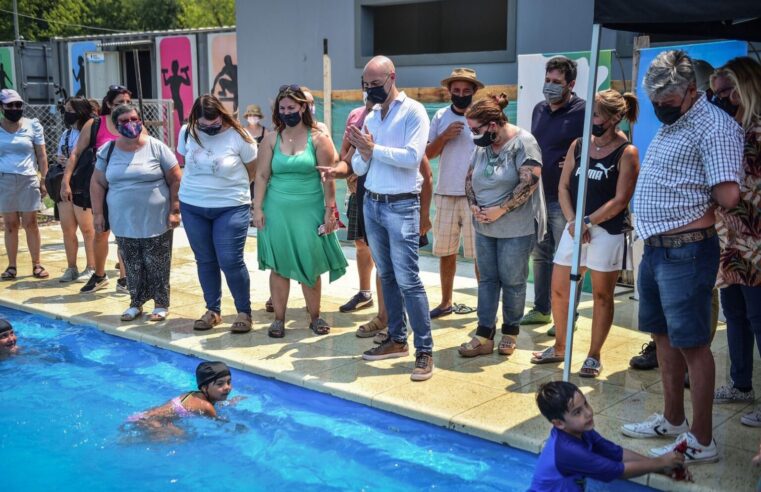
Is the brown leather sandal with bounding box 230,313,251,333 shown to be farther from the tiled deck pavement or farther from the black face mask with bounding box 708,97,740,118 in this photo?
the black face mask with bounding box 708,97,740,118

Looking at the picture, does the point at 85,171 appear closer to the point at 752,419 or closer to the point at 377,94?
Answer: the point at 377,94

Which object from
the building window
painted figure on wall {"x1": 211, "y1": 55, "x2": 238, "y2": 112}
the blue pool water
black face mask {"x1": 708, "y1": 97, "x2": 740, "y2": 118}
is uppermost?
the building window

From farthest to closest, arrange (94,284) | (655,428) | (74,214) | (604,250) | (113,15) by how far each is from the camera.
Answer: (113,15), (74,214), (94,284), (604,250), (655,428)

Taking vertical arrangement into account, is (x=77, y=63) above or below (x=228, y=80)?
above

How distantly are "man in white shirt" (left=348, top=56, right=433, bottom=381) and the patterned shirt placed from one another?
1.93 meters

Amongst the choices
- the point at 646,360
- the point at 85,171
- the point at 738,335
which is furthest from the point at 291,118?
the point at 738,335

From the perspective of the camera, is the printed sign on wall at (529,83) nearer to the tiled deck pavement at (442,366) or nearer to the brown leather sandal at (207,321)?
the tiled deck pavement at (442,366)

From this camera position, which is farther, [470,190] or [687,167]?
[470,190]

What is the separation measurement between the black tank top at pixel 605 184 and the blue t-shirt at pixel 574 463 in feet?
6.11

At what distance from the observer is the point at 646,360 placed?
5.69 metres

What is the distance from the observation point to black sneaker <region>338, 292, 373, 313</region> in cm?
749

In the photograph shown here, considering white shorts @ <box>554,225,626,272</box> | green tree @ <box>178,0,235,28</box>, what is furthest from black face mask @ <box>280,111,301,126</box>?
green tree @ <box>178,0,235,28</box>

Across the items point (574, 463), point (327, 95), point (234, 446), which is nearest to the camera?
point (574, 463)

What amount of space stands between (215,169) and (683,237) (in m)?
3.86
